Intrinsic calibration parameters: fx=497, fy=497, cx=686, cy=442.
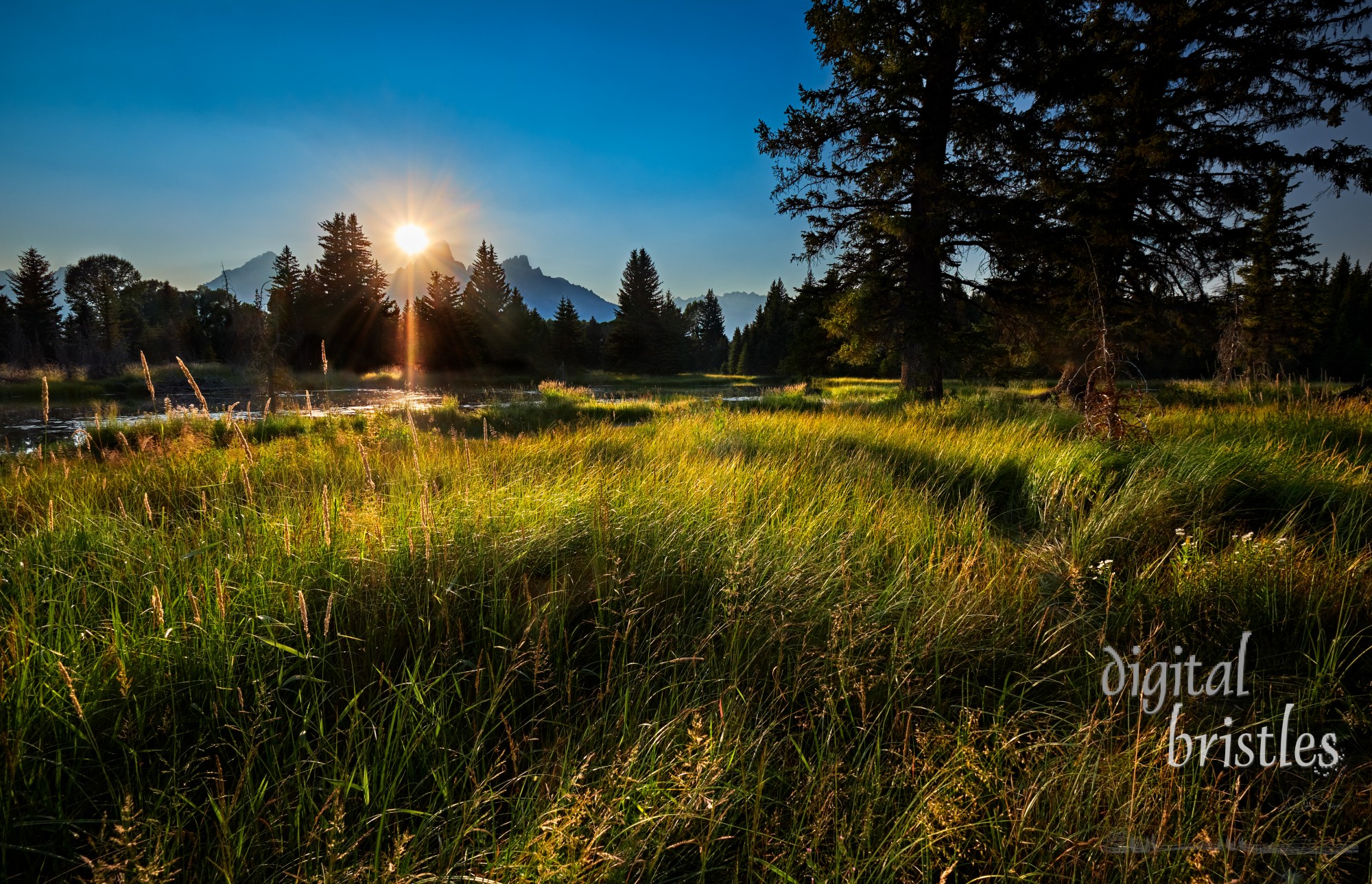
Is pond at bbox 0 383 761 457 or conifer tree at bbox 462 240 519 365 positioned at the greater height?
conifer tree at bbox 462 240 519 365

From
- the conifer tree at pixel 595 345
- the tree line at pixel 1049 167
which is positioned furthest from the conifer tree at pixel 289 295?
the tree line at pixel 1049 167

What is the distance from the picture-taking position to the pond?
33.8 ft

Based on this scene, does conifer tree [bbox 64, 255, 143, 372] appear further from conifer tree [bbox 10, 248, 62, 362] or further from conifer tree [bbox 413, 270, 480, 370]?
conifer tree [bbox 413, 270, 480, 370]

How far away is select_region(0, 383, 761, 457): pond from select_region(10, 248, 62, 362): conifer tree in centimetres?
2763

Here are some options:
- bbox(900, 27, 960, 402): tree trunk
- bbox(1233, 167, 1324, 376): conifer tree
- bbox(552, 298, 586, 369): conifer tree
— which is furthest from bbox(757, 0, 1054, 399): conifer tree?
bbox(552, 298, 586, 369): conifer tree

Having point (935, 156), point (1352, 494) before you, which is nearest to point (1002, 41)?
point (935, 156)

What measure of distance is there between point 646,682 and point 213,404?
25.6m

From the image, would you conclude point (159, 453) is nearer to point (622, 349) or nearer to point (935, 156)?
point (935, 156)

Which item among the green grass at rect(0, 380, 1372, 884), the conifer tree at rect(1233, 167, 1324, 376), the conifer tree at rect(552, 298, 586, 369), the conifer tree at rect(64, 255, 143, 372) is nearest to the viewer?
the green grass at rect(0, 380, 1372, 884)

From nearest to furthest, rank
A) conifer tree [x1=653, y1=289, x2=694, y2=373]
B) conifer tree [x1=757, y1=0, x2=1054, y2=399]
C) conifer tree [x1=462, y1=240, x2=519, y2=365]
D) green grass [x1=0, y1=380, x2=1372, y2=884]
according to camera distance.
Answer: green grass [x1=0, y1=380, x2=1372, y2=884] < conifer tree [x1=757, y1=0, x2=1054, y2=399] < conifer tree [x1=462, y1=240, x2=519, y2=365] < conifer tree [x1=653, y1=289, x2=694, y2=373]

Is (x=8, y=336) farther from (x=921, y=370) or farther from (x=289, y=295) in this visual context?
(x=921, y=370)

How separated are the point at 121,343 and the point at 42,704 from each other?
54383 millimetres

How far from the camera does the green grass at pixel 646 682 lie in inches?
42.8

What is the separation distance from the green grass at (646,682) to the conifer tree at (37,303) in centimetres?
5841
